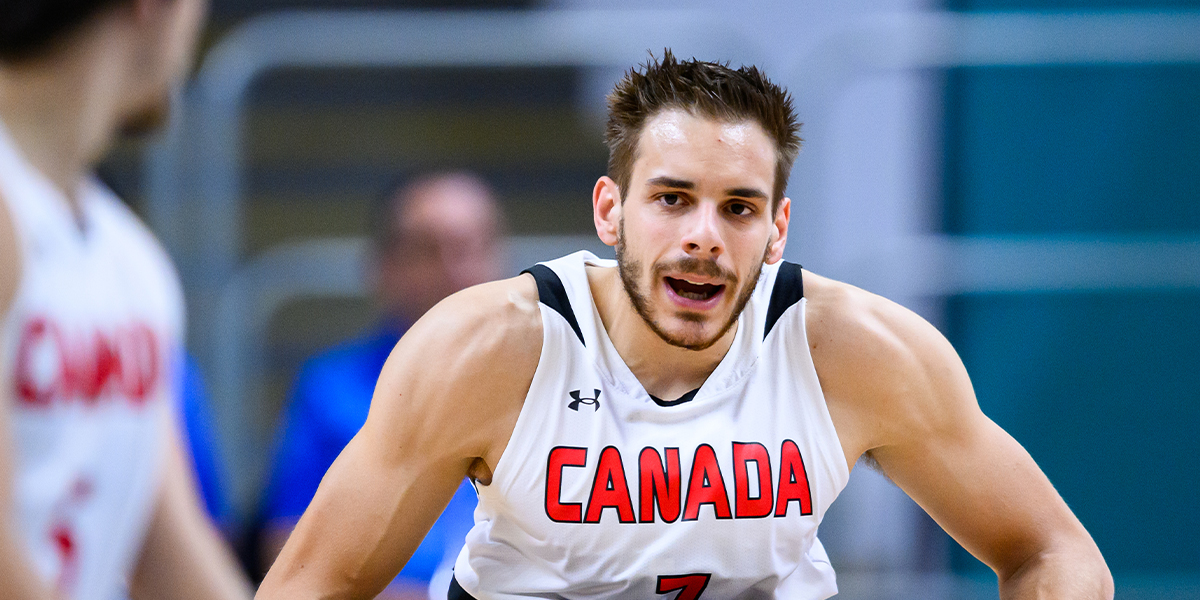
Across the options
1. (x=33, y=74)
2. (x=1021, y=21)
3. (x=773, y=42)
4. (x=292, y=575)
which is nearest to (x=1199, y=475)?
(x=1021, y=21)

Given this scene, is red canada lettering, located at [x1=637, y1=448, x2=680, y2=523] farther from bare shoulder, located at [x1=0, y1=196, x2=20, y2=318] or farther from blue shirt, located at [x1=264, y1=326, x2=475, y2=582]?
bare shoulder, located at [x1=0, y1=196, x2=20, y2=318]

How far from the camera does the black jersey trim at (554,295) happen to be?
2609 mm

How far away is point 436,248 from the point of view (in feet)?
13.5

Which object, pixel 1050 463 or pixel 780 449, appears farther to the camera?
pixel 1050 463

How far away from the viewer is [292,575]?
2.49 meters

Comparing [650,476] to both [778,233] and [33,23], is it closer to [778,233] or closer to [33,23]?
[778,233]

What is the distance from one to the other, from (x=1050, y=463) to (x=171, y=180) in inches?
141

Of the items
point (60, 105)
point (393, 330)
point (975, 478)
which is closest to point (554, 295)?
point (975, 478)

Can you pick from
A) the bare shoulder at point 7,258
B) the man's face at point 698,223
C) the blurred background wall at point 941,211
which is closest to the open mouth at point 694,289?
the man's face at point 698,223

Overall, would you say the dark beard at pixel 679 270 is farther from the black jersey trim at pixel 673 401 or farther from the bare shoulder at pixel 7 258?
the bare shoulder at pixel 7 258

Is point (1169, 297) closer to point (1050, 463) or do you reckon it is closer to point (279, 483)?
point (1050, 463)

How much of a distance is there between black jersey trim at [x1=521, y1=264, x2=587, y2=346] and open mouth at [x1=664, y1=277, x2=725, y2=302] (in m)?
0.25

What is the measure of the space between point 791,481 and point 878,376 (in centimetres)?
30

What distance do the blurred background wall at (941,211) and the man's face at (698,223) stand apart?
7.31 feet
